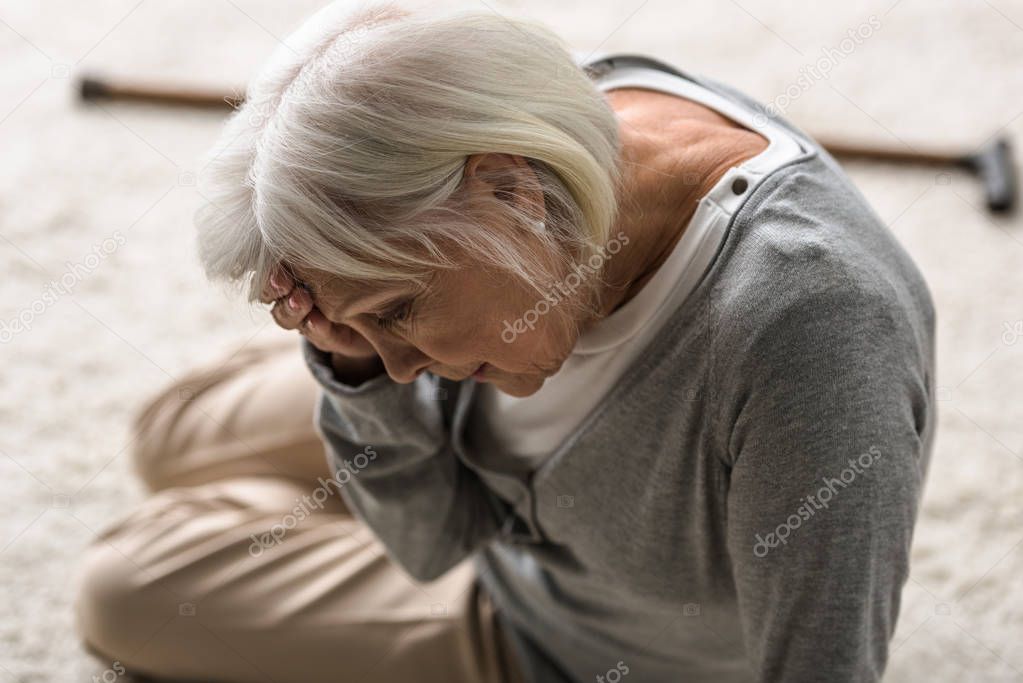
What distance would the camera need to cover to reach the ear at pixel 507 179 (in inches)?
25.7

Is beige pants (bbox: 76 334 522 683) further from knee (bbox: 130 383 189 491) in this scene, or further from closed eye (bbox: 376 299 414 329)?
closed eye (bbox: 376 299 414 329)

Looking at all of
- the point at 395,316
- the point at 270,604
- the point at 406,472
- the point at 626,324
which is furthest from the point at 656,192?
the point at 270,604

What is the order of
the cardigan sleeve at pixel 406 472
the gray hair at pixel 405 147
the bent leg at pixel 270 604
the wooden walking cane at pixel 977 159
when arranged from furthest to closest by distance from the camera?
the wooden walking cane at pixel 977 159, the bent leg at pixel 270 604, the cardigan sleeve at pixel 406 472, the gray hair at pixel 405 147

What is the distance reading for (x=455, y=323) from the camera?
0.71 metres

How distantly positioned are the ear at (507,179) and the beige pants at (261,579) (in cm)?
50

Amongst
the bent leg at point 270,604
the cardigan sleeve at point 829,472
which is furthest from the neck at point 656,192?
the bent leg at point 270,604

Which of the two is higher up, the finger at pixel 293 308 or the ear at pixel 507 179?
the ear at pixel 507 179

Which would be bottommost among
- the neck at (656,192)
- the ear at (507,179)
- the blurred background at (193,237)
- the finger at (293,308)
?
the blurred background at (193,237)

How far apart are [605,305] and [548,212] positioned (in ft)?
0.40

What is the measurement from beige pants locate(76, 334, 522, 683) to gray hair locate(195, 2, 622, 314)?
0.46 meters

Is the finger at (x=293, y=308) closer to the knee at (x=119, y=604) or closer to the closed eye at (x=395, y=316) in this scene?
the closed eye at (x=395, y=316)

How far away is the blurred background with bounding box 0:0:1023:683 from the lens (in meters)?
1.30

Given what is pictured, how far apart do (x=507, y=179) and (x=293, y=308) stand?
168mm

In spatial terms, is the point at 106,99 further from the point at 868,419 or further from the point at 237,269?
the point at 868,419
